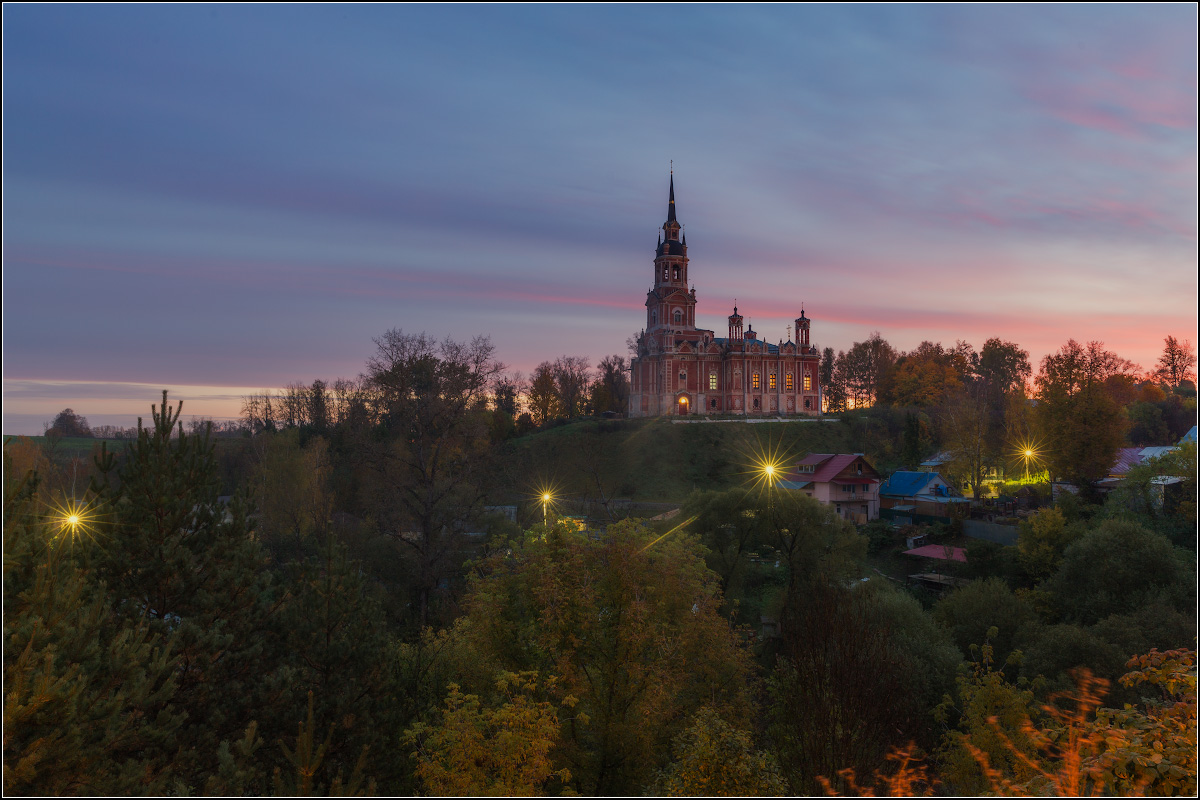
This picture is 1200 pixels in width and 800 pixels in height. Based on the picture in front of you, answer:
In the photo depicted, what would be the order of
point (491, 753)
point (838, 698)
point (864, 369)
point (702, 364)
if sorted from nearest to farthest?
point (491, 753) → point (838, 698) → point (702, 364) → point (864, 369)

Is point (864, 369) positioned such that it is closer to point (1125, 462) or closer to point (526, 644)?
point (1125, 462)

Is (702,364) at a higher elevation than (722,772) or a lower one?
higher

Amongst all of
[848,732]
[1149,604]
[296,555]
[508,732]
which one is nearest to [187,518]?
[508,732]

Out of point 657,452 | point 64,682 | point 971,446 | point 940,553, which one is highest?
point 971,446

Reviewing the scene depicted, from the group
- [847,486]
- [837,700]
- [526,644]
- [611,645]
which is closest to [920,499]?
[847,486]

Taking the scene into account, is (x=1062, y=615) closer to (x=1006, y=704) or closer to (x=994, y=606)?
(x=994, y=606)

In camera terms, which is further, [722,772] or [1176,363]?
[1176,363]

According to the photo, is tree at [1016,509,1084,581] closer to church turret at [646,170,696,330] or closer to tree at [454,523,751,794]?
tree at [454,523,751,794]
